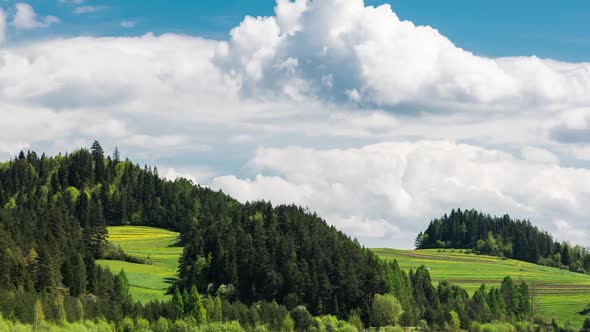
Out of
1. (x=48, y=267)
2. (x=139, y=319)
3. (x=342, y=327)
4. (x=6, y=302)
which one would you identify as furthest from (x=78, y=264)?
(x=342, y=327)

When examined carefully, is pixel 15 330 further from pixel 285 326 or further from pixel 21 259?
pixel 285 326

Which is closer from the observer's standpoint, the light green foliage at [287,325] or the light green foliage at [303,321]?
the light green foliage at [287,325]

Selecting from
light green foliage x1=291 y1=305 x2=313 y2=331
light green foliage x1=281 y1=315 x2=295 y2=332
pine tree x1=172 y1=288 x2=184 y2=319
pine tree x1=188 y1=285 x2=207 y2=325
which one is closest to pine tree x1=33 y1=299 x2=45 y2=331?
pine tree x1=172 y1=288 x2=184 y2=319

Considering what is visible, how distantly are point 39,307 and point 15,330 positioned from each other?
11.6 meters

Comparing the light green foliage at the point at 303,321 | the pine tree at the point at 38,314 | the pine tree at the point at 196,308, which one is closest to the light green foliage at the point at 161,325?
the pine tree at the point at 196,308

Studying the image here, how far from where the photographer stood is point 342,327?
19712 centimetres

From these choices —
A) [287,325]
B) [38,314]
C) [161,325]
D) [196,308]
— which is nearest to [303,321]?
[287,325]

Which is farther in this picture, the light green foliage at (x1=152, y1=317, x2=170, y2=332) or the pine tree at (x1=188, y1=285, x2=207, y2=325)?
the pine tree at (x1=188, y1=285, x2=207, y2=325)

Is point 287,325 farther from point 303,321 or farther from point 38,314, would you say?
point 38,314

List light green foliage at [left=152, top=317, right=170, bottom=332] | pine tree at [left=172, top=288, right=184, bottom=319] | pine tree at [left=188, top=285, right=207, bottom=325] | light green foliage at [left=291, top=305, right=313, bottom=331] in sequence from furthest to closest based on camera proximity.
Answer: light green foliage at [left=291, top=305, right=313, bottom=331]
pine tree at [left=188, top=285, right=207, bottom=325]
pine tree at [left=172, top=288, right=184, bottom=319]
light green foliage at [left=152, top=317, right=170, bottom=332]

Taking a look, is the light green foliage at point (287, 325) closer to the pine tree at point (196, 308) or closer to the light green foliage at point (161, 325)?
the pine tree at point (196, 308)

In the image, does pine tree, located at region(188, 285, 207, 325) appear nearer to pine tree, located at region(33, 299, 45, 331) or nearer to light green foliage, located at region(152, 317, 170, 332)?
→ light green foliage, located at region(152, 317, 170, 332)

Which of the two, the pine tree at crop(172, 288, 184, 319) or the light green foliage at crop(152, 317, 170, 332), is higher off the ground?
the pine tree at crop(172, 288, 184, 319)

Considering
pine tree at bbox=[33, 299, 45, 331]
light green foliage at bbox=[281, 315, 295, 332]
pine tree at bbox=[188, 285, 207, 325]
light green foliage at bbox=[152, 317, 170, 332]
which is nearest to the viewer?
pine tree at bbox=[33, 299, 45, 331]
